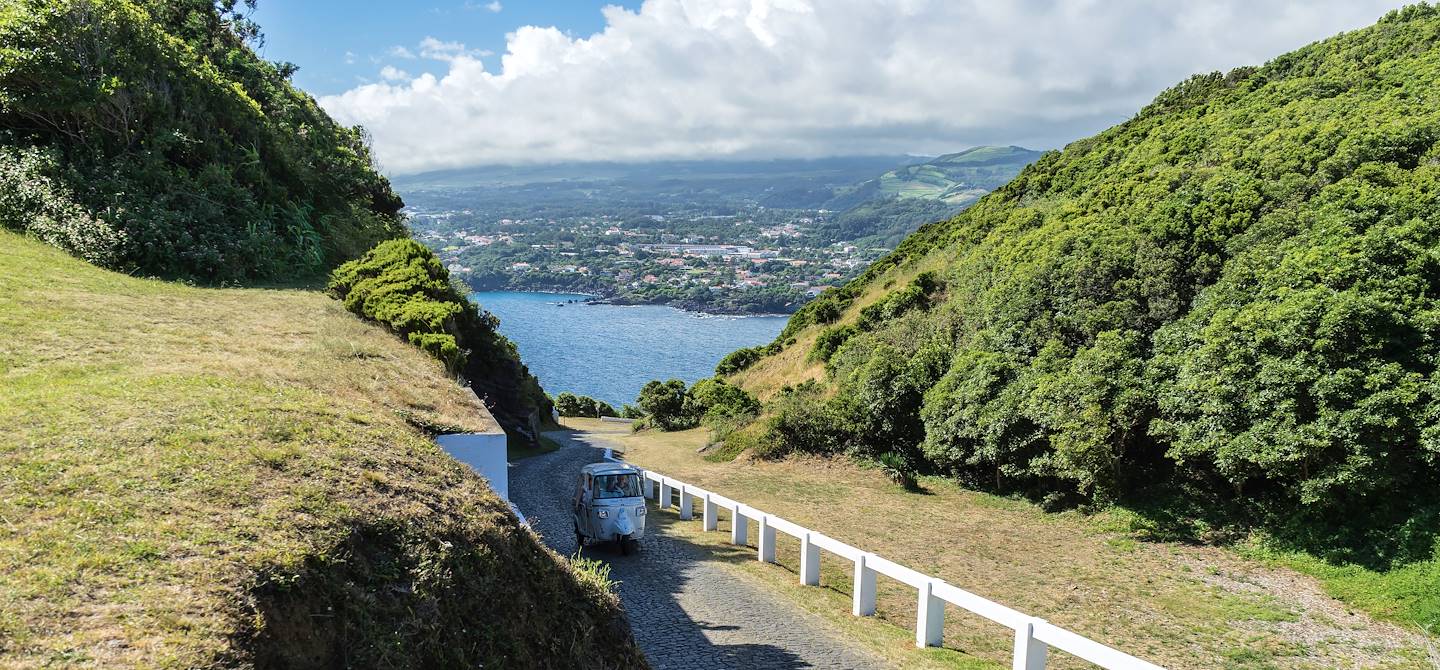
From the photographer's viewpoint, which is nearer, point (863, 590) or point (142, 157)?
point (863, 590)

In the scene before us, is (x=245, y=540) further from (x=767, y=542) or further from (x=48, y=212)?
(x=48, y=212)

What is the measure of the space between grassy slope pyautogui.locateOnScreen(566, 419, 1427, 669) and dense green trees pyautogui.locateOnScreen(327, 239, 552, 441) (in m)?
7.78

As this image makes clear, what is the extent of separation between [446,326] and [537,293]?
14507cm

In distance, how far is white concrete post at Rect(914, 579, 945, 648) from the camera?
9.23 meters

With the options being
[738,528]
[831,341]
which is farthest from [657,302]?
[738,528]

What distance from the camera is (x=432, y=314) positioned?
18.9 metres

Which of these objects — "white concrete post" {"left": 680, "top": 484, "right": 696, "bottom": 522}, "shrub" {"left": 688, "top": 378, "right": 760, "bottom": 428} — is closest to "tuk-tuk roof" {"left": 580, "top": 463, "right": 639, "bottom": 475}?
"white concrete post" {"left": 680, "top": 484, "right": 696, "bottom": 522}

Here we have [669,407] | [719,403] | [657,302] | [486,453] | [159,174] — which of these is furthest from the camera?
[657,302]

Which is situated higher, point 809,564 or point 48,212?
point 48,212

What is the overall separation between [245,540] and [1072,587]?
11.2 meters

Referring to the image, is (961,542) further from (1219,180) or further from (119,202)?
(119,202)

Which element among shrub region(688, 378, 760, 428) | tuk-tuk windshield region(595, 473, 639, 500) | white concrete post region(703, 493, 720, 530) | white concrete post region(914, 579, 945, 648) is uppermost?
tuk-tuk windshield region(595, 473, 639, 500)

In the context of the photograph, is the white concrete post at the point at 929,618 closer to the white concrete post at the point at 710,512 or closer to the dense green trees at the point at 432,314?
the white concrete post at the point at 710,512

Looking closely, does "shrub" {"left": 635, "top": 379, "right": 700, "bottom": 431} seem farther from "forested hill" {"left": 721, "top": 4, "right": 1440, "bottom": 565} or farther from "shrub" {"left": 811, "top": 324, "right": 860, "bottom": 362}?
"forested hill" {"left": 721, "top": 4, "right": 1440, "bottom": 565}
